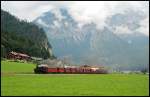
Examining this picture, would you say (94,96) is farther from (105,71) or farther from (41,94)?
(105,71)

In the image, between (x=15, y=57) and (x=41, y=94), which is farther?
(x=15, y=57)

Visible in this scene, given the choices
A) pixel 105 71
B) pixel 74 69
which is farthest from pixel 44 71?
pixel 105 71

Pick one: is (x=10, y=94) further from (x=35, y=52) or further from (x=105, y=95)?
(x=35, y=52)

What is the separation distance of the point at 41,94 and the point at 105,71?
81.8m

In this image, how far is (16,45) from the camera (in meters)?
178

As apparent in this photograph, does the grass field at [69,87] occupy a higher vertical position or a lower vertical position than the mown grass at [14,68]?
lower

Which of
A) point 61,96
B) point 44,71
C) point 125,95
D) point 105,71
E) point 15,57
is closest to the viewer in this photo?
point 61,96

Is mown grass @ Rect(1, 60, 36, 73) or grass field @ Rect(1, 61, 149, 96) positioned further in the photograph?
mown grass @ Rect(1, 60, 36, 73)

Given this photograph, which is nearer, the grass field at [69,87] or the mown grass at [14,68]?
the grass field at [69,87]

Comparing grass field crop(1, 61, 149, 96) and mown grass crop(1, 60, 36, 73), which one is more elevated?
mown grass crop(1, 60, 36, 73)

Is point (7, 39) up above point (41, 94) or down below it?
above

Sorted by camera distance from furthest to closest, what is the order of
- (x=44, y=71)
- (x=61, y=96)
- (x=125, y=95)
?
(x=44, y=71) < (x=125, y=95) < (x=61, y=96)

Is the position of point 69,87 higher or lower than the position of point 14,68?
lower

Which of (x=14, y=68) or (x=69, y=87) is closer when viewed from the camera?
(x=69, y=87)
